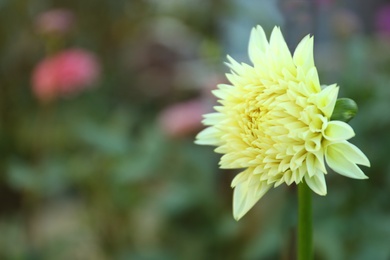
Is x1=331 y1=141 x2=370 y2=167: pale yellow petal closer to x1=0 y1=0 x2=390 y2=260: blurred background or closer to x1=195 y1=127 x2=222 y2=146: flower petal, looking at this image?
x1=195 y1=127 x2=222 y2=146: flower petal

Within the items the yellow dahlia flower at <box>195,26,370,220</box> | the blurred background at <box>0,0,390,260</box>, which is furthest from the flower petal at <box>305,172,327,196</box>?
the blurred background at <box>0,0,390,260</box>

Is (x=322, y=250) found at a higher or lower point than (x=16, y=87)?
lower

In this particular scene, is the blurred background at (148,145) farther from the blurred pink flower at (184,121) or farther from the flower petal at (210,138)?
the flower petal at (210,138)

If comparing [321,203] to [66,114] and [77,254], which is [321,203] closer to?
[77,254]

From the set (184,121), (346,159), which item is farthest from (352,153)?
(184,121)

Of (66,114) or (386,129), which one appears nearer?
(386,129)

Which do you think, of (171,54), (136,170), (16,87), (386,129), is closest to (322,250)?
(386,129)

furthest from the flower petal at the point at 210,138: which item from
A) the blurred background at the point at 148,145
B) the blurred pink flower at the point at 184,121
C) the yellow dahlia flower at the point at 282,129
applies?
the blurred pink flower at the point at 184,121
